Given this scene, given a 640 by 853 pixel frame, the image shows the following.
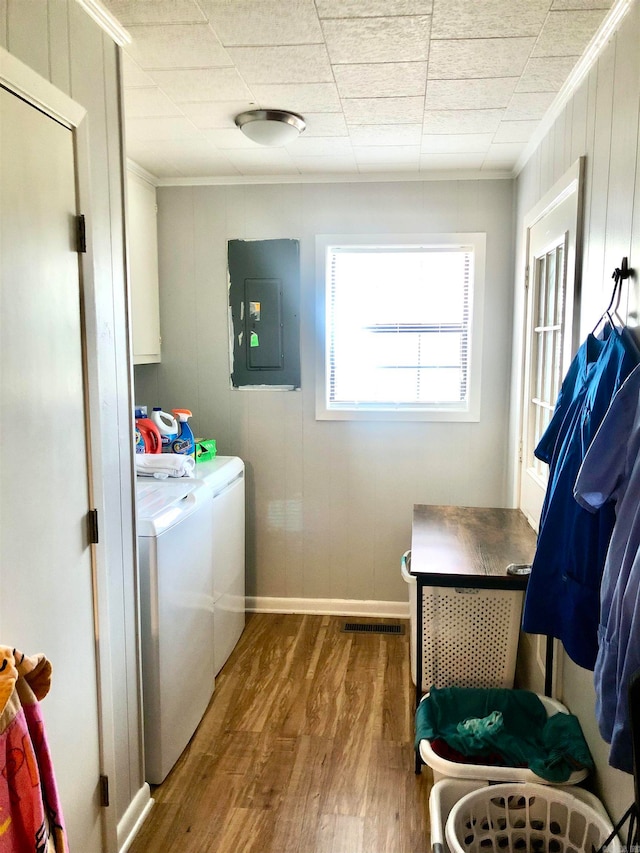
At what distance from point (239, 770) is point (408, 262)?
2.58m

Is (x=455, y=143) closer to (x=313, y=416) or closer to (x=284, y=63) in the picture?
(x=284, y=63)

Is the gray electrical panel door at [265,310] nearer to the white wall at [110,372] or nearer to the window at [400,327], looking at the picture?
the window at [400,327]

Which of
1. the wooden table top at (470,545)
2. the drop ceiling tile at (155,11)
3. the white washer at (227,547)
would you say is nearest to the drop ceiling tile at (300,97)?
the drop ceiling tile at (155,11)

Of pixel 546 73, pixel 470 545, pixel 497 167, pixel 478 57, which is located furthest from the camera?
pixel 497 167

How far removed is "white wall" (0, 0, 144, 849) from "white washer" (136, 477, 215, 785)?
0.39ft

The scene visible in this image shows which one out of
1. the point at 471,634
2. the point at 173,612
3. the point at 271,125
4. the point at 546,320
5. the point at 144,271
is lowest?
the point at 471,634

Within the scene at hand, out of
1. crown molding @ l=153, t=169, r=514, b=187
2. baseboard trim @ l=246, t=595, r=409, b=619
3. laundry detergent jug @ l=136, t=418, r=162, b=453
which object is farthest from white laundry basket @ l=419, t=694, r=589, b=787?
crown molding @ l=153, t=169, r=514, b=187

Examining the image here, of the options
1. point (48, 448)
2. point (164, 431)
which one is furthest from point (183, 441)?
point (48, 448)

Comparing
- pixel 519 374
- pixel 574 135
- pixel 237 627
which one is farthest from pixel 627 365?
pixel 237 627

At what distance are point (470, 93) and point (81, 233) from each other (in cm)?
149

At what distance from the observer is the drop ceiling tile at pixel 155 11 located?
1.69 m

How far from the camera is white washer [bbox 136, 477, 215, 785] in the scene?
2.19 meters

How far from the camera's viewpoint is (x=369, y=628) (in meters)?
3.52

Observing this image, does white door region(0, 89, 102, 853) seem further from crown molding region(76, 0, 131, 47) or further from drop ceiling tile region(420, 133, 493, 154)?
drop ceiling tile region(420, 133, 493, 154)
